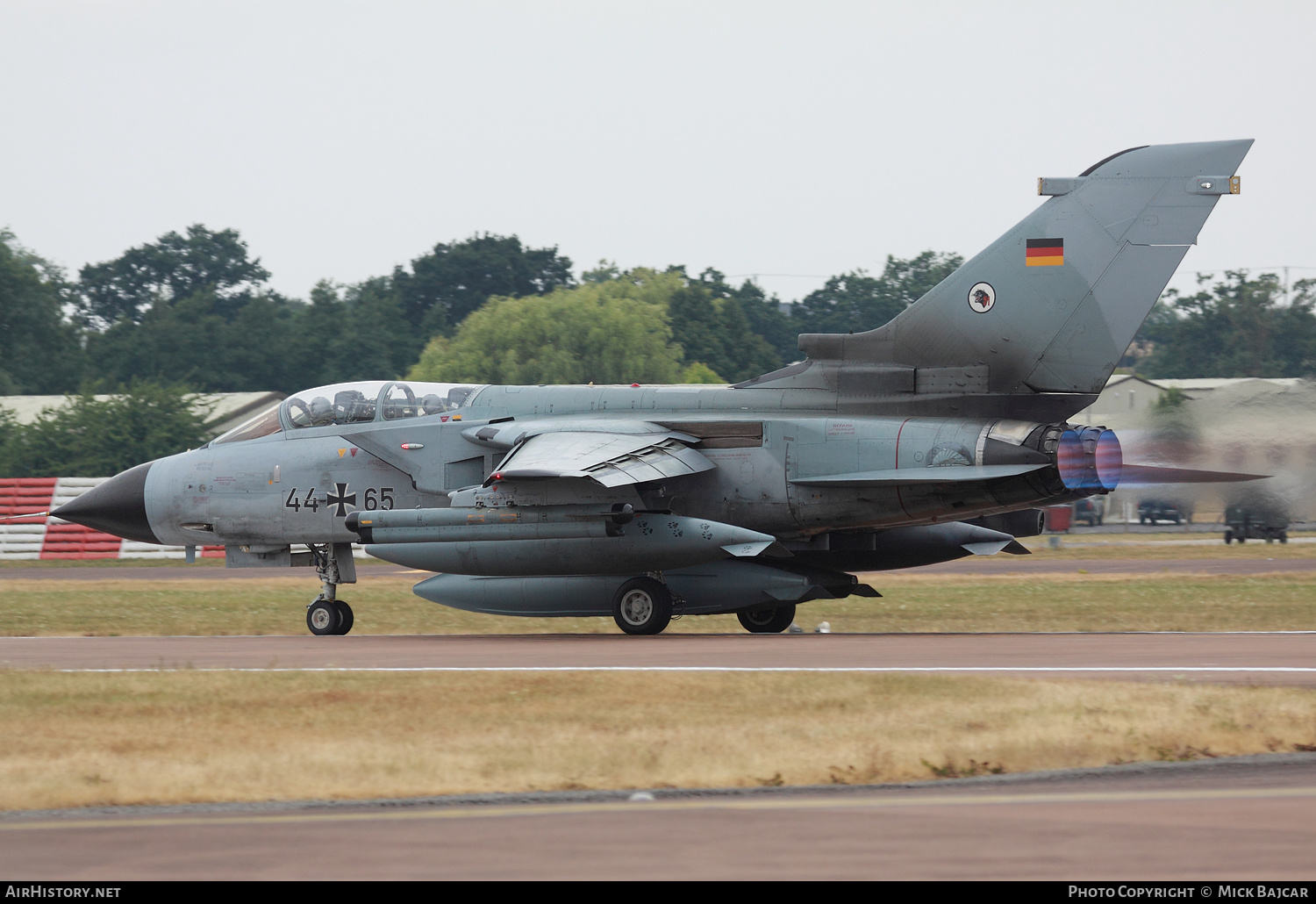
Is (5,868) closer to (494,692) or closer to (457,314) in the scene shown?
(494,692)

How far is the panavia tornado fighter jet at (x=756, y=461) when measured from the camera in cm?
1769

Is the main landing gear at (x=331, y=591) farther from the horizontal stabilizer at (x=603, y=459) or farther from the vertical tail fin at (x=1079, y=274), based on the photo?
the vertical tail fin at (x=1079, y=274)

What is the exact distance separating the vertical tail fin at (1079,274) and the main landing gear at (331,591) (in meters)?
8.31

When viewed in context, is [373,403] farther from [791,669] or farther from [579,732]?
[579,732]

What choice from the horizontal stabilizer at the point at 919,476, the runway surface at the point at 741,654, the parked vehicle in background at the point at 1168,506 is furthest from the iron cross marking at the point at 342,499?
the parked vehicle in background at the point at 1168,506

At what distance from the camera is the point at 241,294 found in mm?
110938

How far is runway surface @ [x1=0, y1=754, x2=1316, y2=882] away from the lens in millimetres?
6551

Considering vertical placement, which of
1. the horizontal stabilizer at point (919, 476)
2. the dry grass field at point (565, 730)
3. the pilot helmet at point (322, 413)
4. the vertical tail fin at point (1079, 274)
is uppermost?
the vertical tail fin at point (1079, 274)

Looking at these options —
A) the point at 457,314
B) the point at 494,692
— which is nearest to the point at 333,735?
the point at 494,692

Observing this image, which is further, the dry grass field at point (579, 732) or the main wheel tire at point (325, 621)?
the main wheel tire at point (325, 621)

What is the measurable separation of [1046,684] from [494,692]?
14.5ft

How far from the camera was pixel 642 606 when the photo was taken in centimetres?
1892

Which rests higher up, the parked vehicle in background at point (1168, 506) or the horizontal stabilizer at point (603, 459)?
the horizontal stabilizer at point (603, 459)

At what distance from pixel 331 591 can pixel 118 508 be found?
329 cm
